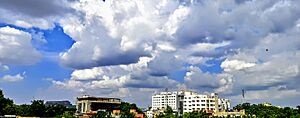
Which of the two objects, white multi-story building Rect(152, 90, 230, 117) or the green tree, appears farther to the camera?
white multi-story building Rect(152, 90, 230, 117)

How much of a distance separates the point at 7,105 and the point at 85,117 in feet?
113

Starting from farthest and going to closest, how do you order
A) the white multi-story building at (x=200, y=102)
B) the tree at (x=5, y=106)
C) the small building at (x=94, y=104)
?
the small building at (x=94, y=104), the white multi-story building at (x=200, y=102), the tree at (x=5, y=106)

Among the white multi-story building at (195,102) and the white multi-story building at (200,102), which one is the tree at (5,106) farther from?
the white multi-story building at (195,102)

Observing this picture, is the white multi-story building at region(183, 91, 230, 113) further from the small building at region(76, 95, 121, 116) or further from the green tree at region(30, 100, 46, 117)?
the green tree at region(30, 100, 46, 117)

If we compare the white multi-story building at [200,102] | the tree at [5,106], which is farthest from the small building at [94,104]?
the tree at [5,106]

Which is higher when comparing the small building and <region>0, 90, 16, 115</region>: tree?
the small building

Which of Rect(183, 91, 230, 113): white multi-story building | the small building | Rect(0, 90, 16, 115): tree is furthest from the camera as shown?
the small building

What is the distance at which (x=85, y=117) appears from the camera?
137m

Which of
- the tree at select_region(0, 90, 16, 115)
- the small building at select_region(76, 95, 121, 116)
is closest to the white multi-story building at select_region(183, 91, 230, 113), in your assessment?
the small building at select_region(76, 95, 121, 116)

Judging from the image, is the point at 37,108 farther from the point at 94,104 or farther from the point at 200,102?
the point at 200,102

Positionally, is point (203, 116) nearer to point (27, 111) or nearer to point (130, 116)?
point (130, 116)

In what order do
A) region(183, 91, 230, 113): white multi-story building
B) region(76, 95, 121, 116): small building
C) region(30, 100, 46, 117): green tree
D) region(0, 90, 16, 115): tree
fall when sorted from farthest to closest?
region(76, 95, 121, 116): small building
region(183, 91, 230, 113): white multi-story building
region(30, 100, 46, 117): green tree
region(0, 90, 16, 115): tree

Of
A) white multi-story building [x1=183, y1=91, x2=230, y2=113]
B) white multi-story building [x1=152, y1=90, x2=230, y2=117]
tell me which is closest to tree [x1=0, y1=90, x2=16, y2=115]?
white multi-story building [x1=183, y1=91, x2=230, y2=113]

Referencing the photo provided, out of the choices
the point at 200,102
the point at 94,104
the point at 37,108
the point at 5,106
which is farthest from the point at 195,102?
the point at 5,106
